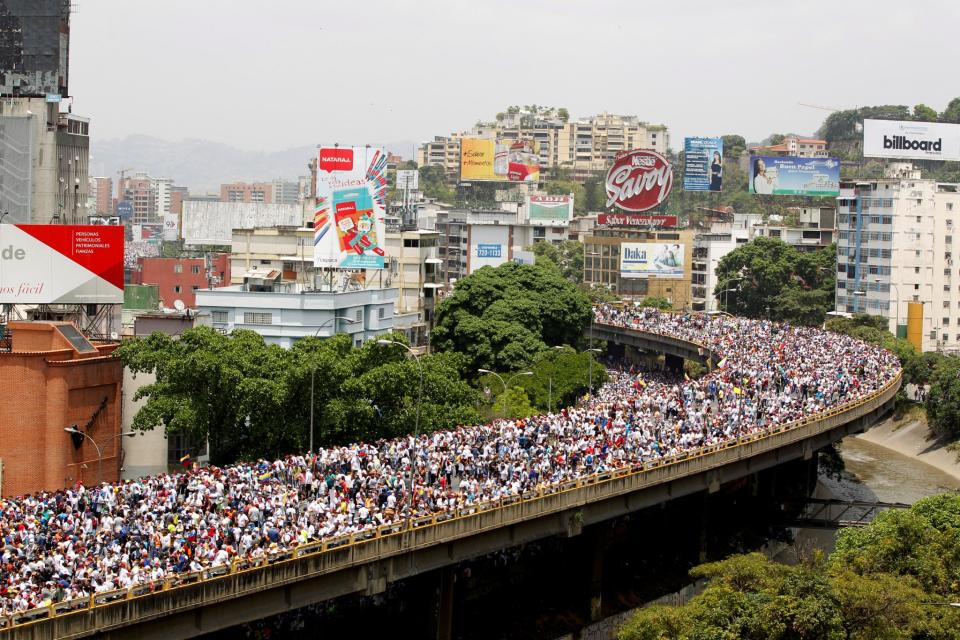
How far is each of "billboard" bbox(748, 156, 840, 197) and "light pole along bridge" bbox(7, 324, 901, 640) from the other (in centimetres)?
10607


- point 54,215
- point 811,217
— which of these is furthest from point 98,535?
point 811,217

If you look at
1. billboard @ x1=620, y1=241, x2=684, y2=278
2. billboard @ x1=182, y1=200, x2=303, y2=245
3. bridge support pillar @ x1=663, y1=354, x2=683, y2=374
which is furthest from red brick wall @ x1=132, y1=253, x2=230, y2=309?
billboard @ x1=620, y1=241, x2=684, y2=278

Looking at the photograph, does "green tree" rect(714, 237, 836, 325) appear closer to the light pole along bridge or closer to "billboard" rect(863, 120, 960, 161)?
"billboard" rect(863, 120, 960, 161)

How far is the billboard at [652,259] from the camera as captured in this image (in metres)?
157

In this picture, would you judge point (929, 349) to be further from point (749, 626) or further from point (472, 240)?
point (749, 626)

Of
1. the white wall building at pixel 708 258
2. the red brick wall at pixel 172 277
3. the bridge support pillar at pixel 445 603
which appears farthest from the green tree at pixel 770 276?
the bridge support pillar at pixel 445 603

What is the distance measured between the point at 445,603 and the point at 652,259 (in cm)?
11183

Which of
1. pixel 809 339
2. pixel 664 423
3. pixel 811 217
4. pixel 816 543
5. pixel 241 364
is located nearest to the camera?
pixel 241 364

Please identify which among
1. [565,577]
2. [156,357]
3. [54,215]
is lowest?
[565,577]

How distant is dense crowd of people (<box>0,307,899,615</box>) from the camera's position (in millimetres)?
36312

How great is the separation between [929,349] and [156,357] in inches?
3689

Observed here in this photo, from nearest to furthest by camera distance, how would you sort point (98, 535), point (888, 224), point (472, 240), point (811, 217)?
point (98, 535), point (888, 224), point (811, 217), point (472, 240)

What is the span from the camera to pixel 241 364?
5669 cm

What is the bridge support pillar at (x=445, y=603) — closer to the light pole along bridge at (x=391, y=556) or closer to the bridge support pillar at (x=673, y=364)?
the light pole along bridge at (x=391, y=556)
